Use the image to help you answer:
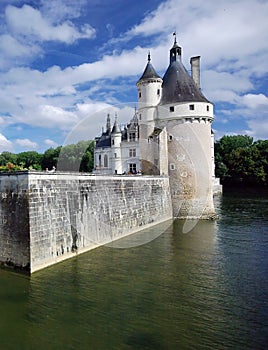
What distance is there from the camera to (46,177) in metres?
9.73

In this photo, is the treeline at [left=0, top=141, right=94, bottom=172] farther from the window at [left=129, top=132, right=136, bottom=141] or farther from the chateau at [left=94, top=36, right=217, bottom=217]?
the chateau at [left=94, top=36, right=217, bottom=217]

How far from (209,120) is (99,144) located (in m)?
18.1

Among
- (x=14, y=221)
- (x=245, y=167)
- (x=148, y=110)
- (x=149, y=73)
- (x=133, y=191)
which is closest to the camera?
(x=14, y=221)

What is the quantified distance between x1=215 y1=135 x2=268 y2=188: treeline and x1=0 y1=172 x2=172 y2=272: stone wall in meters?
31.8

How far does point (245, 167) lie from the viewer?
43594mm

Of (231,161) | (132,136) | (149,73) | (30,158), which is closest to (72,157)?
(30,158)

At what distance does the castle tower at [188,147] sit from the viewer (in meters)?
19.1

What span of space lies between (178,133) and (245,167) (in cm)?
2777

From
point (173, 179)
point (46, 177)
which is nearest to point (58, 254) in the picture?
point (46, 177)

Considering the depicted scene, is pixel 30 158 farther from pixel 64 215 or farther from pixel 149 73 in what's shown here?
pixel 64 215

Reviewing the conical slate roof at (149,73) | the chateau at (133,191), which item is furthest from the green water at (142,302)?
the conical slate roof at (149,73)

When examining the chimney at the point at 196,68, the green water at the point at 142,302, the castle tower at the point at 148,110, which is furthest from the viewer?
the chimney at the point at 196,68

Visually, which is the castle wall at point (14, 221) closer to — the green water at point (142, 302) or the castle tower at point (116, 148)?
the green water at point (142, 302)

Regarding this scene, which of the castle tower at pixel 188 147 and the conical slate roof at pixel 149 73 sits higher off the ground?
the conical slate roof at pixel 149 73
